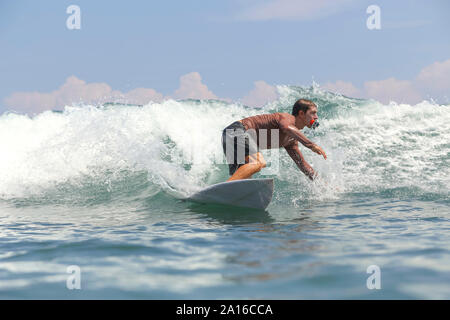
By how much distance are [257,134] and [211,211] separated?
136 centimetres

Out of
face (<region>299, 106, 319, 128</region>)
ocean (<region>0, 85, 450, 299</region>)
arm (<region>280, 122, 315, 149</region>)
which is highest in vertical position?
face (<region>299, 106, 319, 128</region>)

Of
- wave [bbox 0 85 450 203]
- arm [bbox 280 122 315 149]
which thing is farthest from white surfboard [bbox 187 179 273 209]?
wave [bbox 0 85 450 203]

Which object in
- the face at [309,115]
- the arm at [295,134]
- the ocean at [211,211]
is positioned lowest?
the ocean at [211,211]

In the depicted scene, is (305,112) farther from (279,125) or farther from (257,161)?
(257,161)

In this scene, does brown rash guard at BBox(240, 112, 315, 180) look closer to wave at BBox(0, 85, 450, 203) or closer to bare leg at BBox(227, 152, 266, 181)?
bare leg at BBox(227, 152, 266, 181)

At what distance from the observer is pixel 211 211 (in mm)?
5938

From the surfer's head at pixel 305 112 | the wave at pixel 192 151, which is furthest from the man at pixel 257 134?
the wave at pixel 192 151

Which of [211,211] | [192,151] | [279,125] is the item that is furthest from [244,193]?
[192,151]

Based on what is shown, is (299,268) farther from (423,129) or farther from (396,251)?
(423,129)

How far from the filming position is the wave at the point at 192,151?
8.03 metres

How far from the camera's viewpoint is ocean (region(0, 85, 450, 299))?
9.70 feet

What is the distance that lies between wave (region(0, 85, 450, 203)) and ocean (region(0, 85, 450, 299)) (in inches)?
1.6

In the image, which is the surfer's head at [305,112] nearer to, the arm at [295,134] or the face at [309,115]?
the face at [309,115]

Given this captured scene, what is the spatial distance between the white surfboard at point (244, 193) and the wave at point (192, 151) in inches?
45.5
